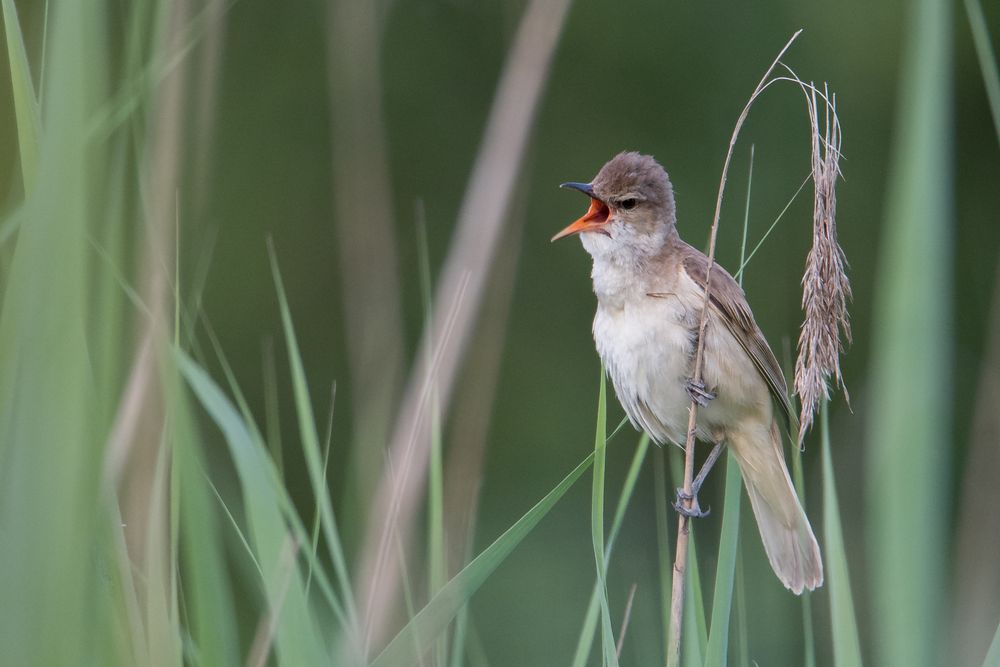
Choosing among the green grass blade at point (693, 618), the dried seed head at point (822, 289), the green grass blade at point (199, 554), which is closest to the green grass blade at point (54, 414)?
the green grass blade at point (199, 554)

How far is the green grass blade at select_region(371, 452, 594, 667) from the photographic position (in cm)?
→ 167

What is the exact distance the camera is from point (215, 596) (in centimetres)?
164

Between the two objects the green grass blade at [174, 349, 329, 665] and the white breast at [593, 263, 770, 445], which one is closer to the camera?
the green grass blade at [174, 349, 329, 665]

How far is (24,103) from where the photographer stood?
1.64 m

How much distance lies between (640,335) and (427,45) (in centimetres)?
644

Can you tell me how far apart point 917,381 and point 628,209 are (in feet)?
5.34

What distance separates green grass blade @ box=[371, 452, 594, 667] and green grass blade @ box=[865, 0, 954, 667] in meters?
0.50

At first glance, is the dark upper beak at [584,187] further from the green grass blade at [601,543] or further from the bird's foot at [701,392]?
the green grass blade at [601,543]

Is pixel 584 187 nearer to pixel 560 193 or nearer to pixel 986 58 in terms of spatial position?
pixel 986 58

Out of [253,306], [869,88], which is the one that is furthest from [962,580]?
[253,306]

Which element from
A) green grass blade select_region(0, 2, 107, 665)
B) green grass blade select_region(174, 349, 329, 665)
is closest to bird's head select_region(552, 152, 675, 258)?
green grass blade select_region(174, 349, 329, 665)

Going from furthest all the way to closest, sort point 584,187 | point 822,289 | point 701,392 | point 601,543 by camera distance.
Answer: point 584,187 → point 701,392 → point 822,289 → point 601,543

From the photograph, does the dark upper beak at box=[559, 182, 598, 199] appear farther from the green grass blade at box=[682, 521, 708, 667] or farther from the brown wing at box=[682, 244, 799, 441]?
the green grass blade at box=[682, 521, 708, 667]

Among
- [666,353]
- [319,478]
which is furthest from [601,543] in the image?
[666,353]
